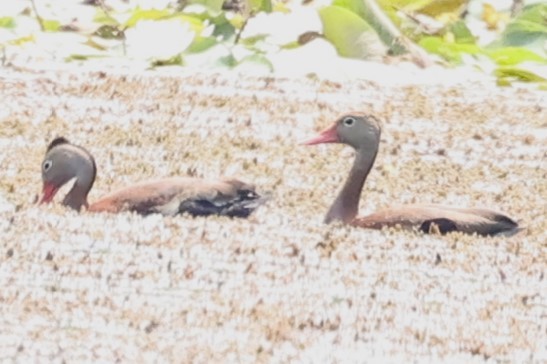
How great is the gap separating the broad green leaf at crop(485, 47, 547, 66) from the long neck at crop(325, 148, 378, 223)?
2869 mm

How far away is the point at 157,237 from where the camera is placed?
5281 mm

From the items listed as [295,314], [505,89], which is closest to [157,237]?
[295,314]

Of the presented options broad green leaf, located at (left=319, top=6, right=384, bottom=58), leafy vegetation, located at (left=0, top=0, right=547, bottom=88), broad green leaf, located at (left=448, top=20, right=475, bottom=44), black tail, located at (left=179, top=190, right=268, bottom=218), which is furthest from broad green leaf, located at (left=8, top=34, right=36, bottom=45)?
black tail, located at (left=179, top=190, right=268, bottom=218)

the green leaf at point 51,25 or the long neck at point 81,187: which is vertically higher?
the long neck at point 81,187

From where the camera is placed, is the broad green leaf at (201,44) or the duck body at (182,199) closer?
the duck body at (182,199)

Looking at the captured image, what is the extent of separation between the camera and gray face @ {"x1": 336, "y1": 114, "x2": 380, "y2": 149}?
6.00 meters

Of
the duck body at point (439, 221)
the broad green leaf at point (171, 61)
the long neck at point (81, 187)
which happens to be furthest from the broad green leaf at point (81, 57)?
the duck body at point (439, 221)

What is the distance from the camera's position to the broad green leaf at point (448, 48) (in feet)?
29.1

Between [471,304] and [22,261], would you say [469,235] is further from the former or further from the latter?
[22,261]

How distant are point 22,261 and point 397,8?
4925mm

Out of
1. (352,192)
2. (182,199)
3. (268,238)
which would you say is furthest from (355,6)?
(268,238)

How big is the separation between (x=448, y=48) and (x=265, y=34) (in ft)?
2.71

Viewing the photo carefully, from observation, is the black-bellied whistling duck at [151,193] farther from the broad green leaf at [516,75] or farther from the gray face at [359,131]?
the broad green leaf at [516,75]

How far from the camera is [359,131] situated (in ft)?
19.8
